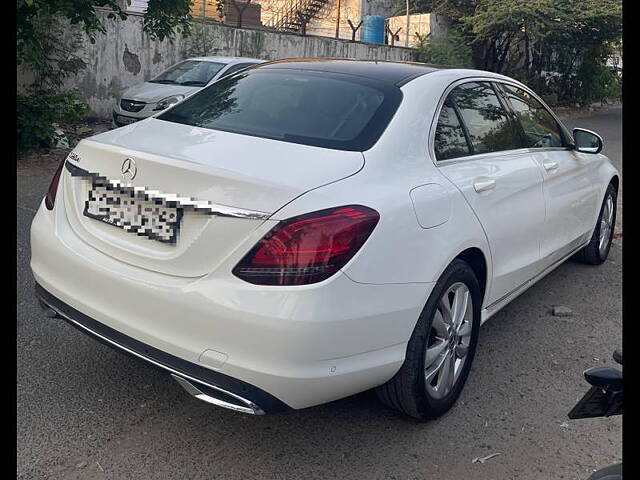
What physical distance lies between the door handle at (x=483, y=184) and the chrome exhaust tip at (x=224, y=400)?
5.21 feet

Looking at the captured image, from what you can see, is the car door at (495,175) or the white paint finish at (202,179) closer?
the white paint finish at (202,179)

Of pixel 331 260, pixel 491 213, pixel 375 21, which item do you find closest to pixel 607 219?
pixel 491 213

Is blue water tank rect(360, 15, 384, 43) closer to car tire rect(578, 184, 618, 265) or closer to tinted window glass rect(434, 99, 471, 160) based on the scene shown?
car tire rect(578, 184, 618, 265)

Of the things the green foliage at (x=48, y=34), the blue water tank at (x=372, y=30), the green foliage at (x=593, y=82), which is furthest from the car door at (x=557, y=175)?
the green foliage at (x=593, y=82)

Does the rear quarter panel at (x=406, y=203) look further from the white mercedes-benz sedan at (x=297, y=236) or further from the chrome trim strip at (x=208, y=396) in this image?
the chrome trim strip at (x=208, y=396)

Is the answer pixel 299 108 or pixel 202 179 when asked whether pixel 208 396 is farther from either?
pixel 299 108

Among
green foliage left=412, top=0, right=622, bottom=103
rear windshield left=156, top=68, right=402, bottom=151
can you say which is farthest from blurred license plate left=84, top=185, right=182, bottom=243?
green foliage left=412, top=0, right=622, bottom=103

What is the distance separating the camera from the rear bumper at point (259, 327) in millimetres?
2320

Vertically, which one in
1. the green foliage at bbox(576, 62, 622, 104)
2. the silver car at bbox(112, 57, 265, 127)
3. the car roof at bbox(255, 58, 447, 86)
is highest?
the green foliage at bbox(576, 62, 622, 104)

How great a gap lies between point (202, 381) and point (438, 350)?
115 centimetres

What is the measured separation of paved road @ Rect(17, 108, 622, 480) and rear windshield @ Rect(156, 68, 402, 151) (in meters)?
1.31

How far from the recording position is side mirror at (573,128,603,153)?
15.6 ft

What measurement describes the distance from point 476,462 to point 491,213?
1.24 meters

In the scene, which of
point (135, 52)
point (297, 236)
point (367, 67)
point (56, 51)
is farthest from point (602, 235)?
point (135, 52)
